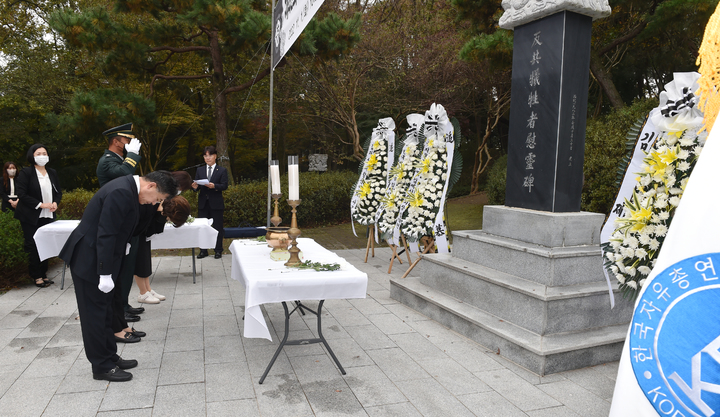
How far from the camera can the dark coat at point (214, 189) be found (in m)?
7.45

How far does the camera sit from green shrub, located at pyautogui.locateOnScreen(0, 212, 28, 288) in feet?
18.1

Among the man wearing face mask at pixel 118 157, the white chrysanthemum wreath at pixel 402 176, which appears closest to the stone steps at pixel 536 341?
the white chrysanthemum wreath at pixel 402 176

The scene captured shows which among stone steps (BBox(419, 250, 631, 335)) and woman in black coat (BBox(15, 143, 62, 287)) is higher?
woman in black coat (BBox(15, 143, 62, 287))

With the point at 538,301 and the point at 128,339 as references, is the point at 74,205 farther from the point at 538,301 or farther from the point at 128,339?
the point at 538,301

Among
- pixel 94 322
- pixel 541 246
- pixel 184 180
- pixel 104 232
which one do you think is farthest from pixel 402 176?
pixel 94 322

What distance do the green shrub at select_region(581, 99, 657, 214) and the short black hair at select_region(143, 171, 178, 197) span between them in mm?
8225

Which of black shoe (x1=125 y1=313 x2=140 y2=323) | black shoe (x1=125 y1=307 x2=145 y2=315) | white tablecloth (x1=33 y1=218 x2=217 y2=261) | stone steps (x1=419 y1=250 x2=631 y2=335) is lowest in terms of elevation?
black shoe (x1=125 y1=313 x2=140 y2=323)

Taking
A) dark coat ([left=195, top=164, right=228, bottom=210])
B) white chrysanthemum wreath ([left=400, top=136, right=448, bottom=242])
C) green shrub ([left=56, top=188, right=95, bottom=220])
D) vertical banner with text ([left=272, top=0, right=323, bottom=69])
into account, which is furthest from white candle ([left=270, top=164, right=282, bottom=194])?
green shrub ([left=56, top=188, right=95, bottom=220])

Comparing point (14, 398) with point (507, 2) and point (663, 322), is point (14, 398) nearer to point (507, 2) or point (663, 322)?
point (663, 322)

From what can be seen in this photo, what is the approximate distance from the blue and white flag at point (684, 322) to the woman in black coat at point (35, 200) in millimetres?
6257

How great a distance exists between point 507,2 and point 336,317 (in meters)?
3.83

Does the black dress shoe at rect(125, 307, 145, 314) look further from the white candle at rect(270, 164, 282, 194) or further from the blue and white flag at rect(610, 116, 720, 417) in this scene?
the blue and white flag at rect(610, 116, 720, 417)

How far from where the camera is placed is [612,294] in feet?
12.0

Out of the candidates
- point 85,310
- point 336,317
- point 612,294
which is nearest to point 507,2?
point 612,294
